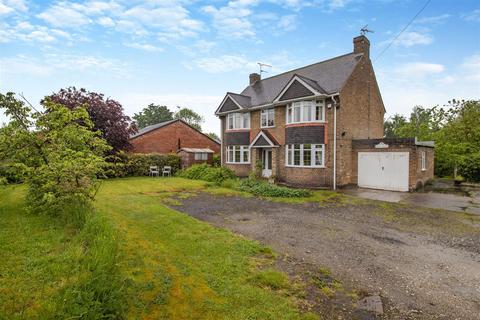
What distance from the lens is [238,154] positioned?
76.5 feet

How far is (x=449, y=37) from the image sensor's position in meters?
13.9

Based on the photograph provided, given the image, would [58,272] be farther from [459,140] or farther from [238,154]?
[459,140]

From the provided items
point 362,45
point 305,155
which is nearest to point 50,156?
point 305,155

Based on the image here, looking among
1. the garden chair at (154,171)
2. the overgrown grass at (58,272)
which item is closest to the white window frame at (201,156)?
the garden chair at (154,171)

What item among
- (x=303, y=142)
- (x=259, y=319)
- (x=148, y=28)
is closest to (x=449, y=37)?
(x=303, y=142)

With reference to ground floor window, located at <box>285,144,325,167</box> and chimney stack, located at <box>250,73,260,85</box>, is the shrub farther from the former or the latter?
chimney stack, located at <box>250,73,260,85</box>

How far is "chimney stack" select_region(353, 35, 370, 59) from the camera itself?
61.9 ft

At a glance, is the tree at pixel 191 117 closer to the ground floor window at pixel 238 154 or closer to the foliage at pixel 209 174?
the ground floor window at pixel 238 154

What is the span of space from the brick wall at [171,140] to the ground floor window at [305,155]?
15.3 metres

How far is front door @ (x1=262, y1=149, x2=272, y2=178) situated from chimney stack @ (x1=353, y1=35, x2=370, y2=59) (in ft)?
33.5

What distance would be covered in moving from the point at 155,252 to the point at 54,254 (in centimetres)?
184

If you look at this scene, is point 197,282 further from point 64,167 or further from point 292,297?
point 64,167

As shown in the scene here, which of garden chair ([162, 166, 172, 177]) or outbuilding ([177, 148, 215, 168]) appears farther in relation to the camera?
outbuilding ([177, 148, 215, 168])

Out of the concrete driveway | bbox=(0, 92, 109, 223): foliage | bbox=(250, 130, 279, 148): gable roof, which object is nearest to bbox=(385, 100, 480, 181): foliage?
the concrete driveway
